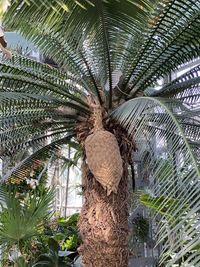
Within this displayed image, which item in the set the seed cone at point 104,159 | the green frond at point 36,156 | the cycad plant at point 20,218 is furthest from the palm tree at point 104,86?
the cycad plant at point 20,218

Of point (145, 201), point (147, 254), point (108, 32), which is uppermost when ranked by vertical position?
point (108, 32)

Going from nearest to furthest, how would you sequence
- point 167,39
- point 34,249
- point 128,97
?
point 167,39, point 128,97, point 34,249

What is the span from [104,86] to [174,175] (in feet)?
4.89

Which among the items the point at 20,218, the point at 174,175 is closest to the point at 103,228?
the point at 20,218

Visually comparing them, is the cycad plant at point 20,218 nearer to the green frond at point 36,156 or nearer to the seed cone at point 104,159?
the green frond at point 36,156

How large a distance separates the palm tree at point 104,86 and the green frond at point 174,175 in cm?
3

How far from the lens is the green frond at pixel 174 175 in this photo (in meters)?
1.75

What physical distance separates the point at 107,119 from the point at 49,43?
885 mm

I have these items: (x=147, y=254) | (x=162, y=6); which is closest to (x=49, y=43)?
(x=162, y=6)

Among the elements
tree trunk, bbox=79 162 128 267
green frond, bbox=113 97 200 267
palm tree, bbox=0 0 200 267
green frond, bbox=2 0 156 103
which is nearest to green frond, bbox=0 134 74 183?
palm tree, bbox=0 0 200 267

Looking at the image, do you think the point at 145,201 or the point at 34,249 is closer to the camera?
the point at 145,201

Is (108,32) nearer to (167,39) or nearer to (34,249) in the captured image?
(167,39)

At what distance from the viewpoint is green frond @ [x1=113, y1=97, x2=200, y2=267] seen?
1745 mm

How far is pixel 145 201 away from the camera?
335 cm
